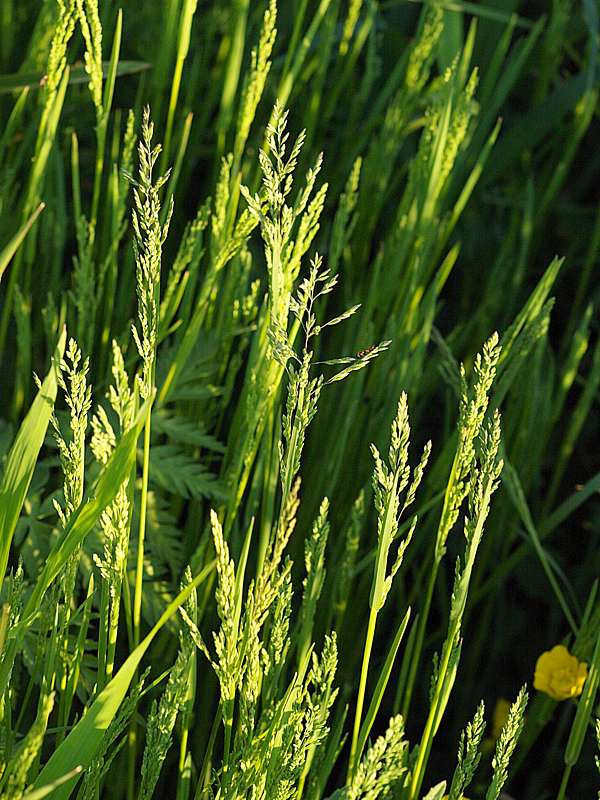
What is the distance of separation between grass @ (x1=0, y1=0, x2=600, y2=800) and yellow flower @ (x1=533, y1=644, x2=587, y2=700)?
0.03 meters

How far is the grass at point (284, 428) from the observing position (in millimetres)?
673

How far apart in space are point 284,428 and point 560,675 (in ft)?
1.65

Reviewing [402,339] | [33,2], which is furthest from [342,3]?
[402,339]

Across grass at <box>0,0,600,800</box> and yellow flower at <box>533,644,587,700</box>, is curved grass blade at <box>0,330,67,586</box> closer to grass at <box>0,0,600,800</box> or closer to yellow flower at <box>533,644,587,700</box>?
grass at <box>0,0,600,800</box>

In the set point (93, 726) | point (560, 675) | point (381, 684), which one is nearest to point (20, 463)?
point (93, 726)

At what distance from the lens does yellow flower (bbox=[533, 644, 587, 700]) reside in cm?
103

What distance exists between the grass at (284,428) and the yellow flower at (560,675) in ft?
0.09

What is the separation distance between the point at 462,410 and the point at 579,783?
0.73 metres

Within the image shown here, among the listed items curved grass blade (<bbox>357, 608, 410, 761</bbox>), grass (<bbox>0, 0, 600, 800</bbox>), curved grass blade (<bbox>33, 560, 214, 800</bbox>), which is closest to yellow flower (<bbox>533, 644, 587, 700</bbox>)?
grass (<bbox>0, 0, 600, 800</bbox>)

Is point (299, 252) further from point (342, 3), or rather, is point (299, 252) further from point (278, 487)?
point (342, 3)

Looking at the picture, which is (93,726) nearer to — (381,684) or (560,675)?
(381,684)

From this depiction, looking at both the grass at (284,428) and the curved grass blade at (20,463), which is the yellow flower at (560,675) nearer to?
the grass at (284,428)

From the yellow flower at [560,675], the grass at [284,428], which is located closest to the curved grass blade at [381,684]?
the grass at [284,428]

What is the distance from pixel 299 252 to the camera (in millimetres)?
818
